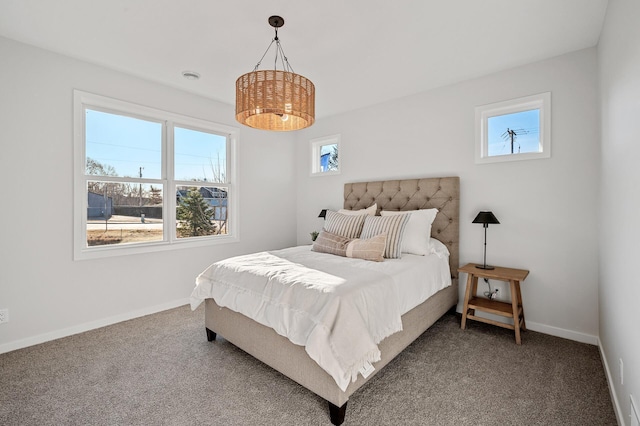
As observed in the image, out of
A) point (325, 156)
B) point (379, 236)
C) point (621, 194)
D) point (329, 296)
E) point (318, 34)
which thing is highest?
point (318, 34)

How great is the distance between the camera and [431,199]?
10.9ft

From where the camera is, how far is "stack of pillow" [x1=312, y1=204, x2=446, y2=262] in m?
2.67

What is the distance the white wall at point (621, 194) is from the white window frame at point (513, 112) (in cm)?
46

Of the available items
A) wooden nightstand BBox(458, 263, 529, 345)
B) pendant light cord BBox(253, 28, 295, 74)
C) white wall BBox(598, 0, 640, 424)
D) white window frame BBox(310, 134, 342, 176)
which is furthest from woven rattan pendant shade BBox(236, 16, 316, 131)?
white window frame BBox(310, 134, 342, 176)

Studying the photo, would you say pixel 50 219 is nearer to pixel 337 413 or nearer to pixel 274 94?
pixel 274 94

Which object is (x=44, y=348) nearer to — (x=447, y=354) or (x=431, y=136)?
(x=447, y=354)

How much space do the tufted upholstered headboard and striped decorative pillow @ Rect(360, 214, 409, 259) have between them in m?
0.56

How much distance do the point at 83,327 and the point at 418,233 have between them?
339 centimetres

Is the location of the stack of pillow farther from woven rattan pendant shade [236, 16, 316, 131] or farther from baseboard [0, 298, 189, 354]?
baseboard [0, 298, 189, 354]

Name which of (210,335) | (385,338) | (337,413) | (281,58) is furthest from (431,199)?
(210,335)

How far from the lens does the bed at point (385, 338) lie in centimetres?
171

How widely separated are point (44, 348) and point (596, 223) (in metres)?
4.79

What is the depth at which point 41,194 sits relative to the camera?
260 cm

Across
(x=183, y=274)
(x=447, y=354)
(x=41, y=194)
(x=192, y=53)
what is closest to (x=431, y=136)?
(x=447, y=354)
